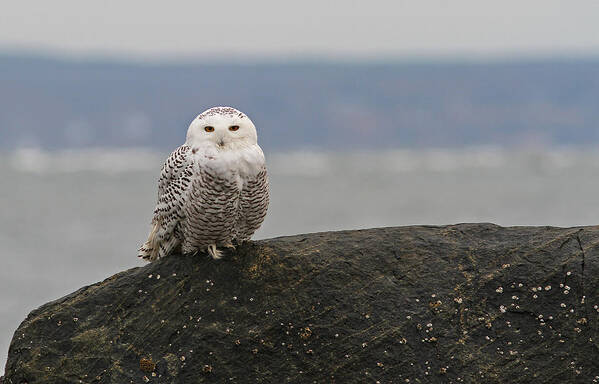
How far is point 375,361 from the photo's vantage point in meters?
6.28

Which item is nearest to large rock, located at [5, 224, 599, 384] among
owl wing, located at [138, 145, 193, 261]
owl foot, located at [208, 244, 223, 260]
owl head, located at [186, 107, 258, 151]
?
owl foot, located at [208, 244, 223, 260]

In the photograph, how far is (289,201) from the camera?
46438mm

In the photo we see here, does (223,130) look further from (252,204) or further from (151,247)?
(151,247)

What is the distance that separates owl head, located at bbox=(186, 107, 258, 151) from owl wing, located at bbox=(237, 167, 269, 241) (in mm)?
272

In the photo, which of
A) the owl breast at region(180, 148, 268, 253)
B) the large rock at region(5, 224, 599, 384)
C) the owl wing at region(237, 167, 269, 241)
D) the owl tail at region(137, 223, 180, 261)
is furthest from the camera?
the owl tail at region(137, 223, 180, 261)

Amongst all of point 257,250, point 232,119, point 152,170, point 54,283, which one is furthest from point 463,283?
point 152,170

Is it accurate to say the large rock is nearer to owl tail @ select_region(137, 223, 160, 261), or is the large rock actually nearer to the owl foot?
the owl foot

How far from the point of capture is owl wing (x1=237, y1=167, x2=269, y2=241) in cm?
616

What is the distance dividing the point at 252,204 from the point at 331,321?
1030 mm

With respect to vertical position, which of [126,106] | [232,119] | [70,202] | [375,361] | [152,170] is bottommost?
[375,361]

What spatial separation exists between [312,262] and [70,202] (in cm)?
4093

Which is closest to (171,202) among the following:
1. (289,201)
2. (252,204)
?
(252,204)

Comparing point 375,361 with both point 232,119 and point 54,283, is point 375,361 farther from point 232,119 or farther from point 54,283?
point 54,283

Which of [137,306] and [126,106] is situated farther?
[126,106]
